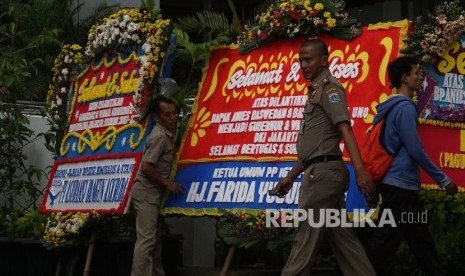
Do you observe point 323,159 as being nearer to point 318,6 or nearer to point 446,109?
point 446,109

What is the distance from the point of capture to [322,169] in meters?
6.54

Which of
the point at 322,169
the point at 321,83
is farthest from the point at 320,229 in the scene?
the point at 321,83

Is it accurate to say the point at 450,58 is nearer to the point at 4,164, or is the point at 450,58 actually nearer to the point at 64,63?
the point at 64,63

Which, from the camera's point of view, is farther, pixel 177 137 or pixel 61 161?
pixel 61 161

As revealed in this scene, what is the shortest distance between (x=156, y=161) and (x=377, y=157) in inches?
95.7

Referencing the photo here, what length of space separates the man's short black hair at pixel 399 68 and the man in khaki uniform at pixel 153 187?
2432 mm

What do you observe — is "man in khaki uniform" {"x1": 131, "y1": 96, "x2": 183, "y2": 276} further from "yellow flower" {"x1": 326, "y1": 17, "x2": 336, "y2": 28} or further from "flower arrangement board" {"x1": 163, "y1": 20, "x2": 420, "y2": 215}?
"yellow flower" {"x1": 326, "y1": 17, "x2": 336, "y2": 28}

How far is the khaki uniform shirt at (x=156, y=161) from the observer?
874cm

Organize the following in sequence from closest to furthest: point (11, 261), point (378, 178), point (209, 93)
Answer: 1. point (378, 178)
2. point (209, 93)
3. point (11, 261)

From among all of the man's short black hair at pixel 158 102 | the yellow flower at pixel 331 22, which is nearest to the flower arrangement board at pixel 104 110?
the man's short black hair at pixel 158 102

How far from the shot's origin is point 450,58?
7.80 meters

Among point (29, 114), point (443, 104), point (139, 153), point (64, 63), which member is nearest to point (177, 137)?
point (139, 153)

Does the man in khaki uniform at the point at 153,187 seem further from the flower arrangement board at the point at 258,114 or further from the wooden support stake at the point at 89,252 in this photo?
the wooden support stake at the point at 89,252

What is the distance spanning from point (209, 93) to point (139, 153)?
85 centimetres
